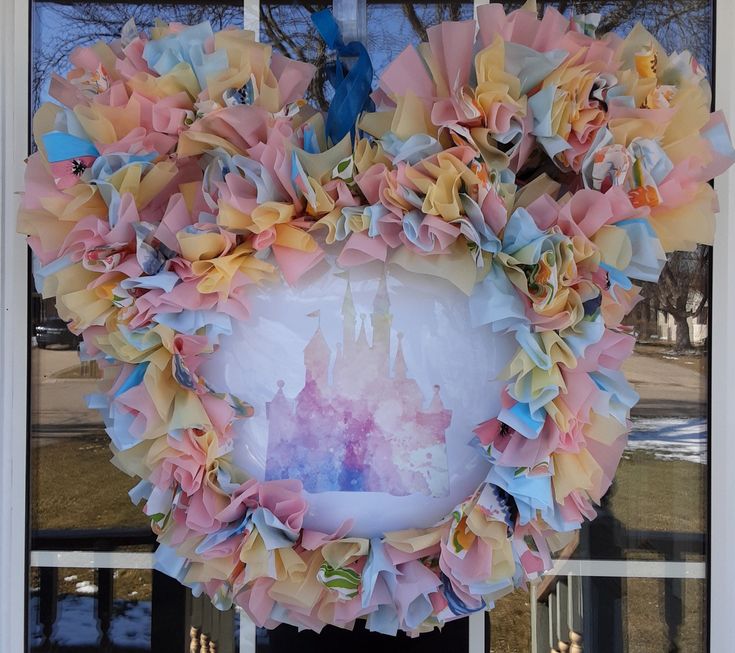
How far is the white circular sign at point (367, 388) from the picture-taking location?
87cm

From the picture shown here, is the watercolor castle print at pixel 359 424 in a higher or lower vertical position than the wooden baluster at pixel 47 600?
higher

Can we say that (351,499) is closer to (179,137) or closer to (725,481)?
(179,137)

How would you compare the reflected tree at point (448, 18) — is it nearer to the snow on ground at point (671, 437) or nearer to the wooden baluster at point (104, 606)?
the snow on ground at point (671, 437)

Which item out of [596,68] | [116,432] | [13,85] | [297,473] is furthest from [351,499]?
[13,85]

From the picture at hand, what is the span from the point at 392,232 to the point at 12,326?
0.66 meters

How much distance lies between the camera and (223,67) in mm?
848

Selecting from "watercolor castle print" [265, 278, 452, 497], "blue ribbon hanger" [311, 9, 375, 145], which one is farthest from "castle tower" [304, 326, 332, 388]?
"blue ribbon hanger" [311, 9, 375, 145]

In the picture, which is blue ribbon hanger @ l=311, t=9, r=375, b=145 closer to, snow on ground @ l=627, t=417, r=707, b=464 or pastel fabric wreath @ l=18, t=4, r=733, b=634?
pastel fabric wreath @ l=18, t=4, r=733, b=634

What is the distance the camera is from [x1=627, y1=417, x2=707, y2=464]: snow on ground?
3.66ft

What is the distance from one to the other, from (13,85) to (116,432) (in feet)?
1.97

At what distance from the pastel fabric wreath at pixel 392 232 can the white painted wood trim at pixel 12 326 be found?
24 cm

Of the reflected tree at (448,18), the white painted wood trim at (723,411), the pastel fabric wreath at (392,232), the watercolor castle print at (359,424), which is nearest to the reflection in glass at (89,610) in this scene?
the pastel fabric wreath at (392,232)

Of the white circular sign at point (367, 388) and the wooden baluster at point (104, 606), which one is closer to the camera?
the white circular sign at point (367, 388)

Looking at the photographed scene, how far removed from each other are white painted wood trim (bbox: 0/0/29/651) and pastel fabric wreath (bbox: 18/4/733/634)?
0.24 metres
